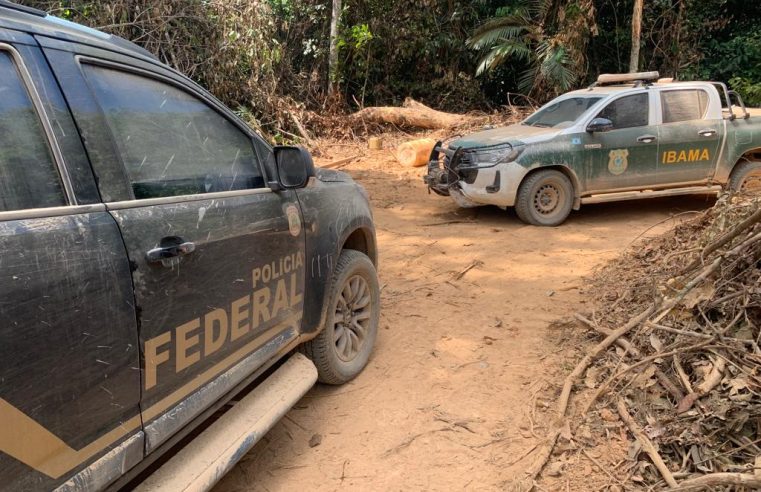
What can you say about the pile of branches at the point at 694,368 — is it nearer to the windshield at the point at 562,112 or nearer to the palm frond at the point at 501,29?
the windshield at the point at 562,112

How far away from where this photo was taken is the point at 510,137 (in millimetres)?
7477

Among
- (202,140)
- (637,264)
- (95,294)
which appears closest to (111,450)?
(95,294)

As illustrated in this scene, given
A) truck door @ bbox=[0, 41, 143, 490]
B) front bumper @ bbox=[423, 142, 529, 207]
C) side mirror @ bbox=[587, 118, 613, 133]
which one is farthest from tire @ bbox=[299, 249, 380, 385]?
side mirror @ bbox=[587, 118, 613, 133]

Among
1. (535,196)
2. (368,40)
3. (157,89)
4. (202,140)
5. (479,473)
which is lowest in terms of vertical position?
(479,473)

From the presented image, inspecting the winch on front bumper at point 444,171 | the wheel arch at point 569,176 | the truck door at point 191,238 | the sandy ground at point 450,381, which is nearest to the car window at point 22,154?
the truck door at point 191,238

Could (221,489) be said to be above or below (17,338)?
below

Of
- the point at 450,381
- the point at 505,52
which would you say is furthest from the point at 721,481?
the point at 505,52

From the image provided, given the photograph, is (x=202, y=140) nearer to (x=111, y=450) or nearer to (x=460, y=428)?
(x=111, y=450)

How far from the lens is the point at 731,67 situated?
1457 cm

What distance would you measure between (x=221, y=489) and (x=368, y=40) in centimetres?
1355

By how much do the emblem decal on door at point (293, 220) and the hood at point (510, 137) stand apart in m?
4.87

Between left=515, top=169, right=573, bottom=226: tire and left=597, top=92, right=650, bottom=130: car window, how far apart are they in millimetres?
947

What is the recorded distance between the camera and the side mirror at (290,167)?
114 inches

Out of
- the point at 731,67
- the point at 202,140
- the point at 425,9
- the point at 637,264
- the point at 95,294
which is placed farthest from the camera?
the point at 425,9
